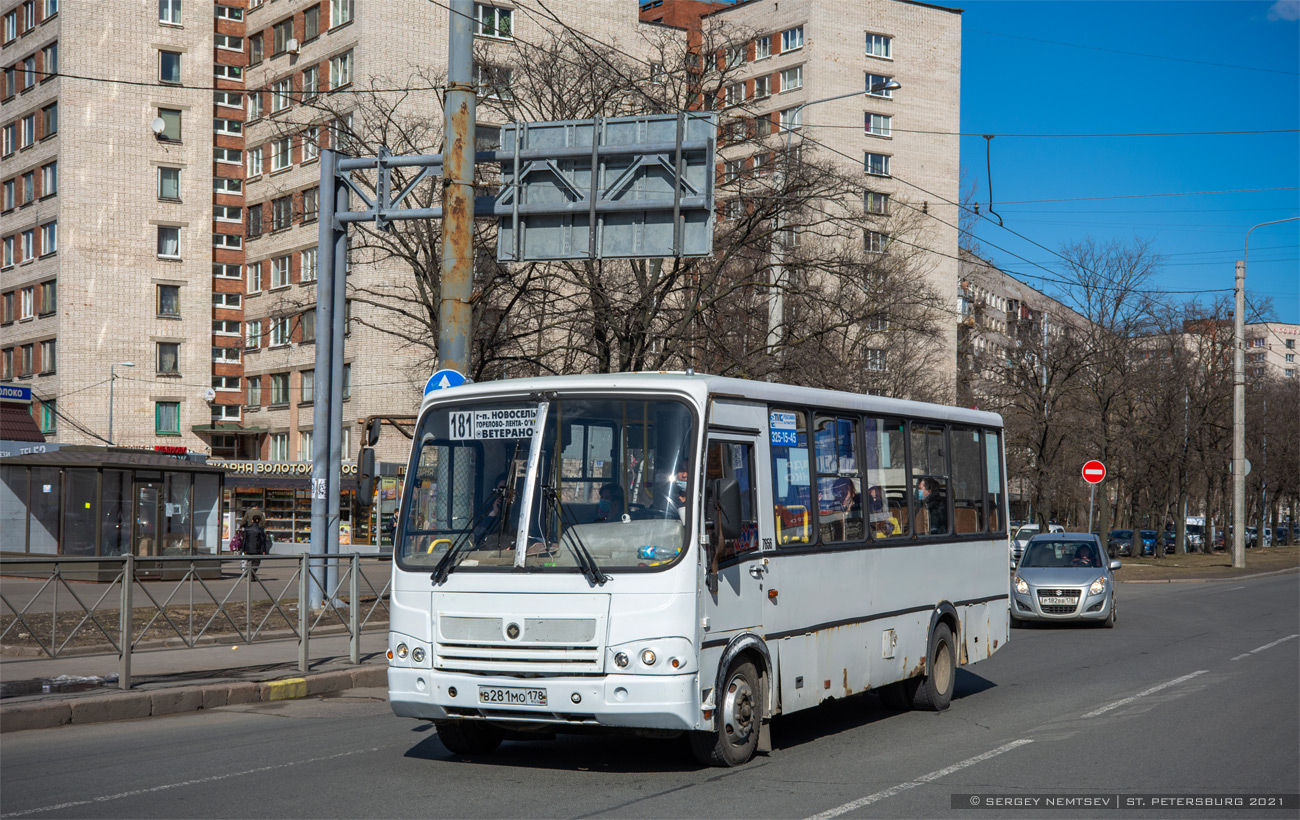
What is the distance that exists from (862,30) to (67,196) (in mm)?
37363

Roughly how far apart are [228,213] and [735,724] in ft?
185

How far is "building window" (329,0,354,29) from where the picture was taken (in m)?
50.9

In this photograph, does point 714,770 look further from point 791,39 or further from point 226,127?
point 791,39

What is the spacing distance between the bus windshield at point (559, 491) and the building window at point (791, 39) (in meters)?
58.1

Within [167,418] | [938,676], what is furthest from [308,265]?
[938,676]

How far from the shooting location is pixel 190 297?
5912 centimetres

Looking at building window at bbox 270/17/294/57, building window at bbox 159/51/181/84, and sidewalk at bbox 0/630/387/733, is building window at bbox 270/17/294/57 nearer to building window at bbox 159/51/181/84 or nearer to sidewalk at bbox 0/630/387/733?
building window at bbox 159/51/181/84

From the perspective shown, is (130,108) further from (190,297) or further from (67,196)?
(190,297)

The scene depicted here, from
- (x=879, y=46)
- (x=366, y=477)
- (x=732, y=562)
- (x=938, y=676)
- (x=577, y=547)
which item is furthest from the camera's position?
(x=879, y=46)

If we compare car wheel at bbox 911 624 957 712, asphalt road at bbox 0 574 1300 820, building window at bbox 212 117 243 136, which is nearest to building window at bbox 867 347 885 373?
car wheel at bbox 911 624 957 712

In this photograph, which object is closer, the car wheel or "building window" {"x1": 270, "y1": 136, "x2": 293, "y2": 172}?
the car wheel

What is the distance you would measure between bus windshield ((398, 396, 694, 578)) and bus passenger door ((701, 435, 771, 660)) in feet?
0.90

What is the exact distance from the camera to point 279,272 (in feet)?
184

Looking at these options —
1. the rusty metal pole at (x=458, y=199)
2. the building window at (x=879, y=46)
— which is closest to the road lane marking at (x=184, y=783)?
the rusty metal pole at (x=458, y=199)
